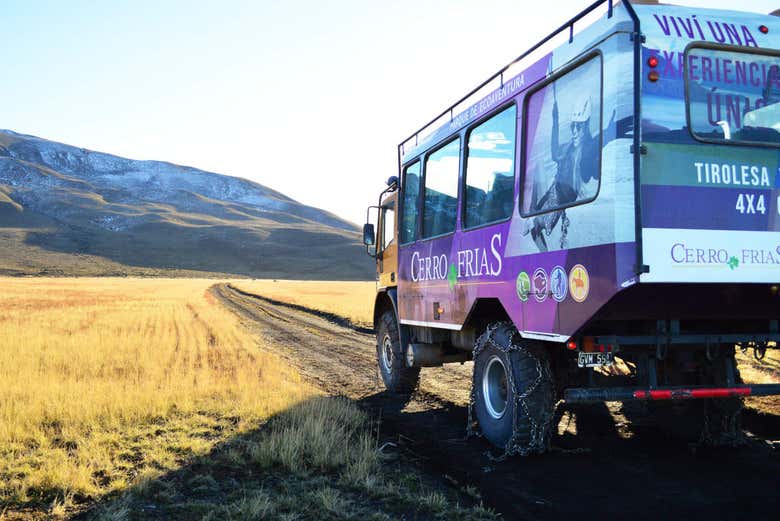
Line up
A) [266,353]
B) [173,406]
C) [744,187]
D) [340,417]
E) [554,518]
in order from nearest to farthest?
[554,518] → [744,187] → [340,417] → [173,406] → [266,353]

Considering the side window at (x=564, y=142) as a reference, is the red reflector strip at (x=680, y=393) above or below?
below

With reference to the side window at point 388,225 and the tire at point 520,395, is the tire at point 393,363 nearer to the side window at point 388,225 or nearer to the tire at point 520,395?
the side window at point 388,225

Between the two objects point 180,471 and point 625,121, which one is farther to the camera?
point 180,471

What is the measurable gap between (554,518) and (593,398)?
1253 millimetres

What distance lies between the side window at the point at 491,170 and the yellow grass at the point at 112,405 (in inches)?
137

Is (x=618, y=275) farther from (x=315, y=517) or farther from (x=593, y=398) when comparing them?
(x=315, y=517)

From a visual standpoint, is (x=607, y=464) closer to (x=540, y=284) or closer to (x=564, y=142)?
(x=540, y=284)

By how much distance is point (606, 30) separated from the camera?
4859 millimetres

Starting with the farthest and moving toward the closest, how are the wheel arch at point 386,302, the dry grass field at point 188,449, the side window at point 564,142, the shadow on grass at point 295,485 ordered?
the wheel arch at point 386,302, the side window at point 564,142, the dry grass field at point 188,449, the shadow on grass at point 295,485

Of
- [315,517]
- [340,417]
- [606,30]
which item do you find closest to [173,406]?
[340,417]

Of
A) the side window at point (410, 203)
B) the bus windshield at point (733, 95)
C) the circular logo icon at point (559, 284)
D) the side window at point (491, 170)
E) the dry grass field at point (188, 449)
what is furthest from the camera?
the side window at point (410, 203)

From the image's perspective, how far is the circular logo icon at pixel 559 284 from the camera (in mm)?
5152

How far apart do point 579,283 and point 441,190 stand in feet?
11.2

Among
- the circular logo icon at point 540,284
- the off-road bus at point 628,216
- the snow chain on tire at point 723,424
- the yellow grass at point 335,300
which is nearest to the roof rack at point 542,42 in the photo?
the off-road bus at point 628,216
